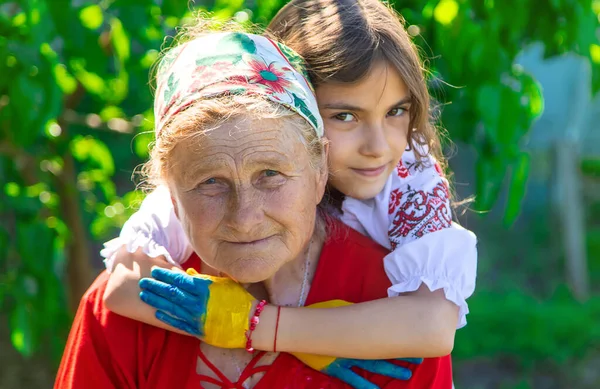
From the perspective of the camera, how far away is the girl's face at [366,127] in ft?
6.48

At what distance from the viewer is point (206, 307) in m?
1.84

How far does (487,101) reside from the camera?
8.50 ft

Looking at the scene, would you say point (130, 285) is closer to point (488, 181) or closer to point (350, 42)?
point (350, 42)

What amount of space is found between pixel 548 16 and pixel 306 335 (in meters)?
1.49

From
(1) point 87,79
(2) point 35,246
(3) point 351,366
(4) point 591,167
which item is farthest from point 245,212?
(4) point 591,167

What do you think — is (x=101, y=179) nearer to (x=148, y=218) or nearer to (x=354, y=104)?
(x=148, y=218)

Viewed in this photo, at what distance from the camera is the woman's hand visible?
184cm

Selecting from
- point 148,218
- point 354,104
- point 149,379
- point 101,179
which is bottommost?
point 101,179

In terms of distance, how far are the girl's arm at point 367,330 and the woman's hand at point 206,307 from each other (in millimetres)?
51

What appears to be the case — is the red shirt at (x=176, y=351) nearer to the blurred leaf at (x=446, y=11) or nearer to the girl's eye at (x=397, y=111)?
the girl's eye at (x=397, y=111)

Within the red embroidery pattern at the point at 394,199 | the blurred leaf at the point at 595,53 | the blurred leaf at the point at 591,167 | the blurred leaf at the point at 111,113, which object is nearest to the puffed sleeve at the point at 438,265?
the red embroidery pattern at the point at 394,199

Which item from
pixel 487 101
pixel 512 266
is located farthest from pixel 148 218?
pixel 512 266

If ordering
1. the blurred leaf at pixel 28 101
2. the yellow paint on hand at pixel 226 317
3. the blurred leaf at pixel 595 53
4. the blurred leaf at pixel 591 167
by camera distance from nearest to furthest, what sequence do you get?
the yellow paint on hand at pixel 226 317
the blurred leaf at pixel 28 101
the blurred leaf at pixel 595 53
the blurred leaf at pixel 591 167

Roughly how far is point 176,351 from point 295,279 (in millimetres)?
327
